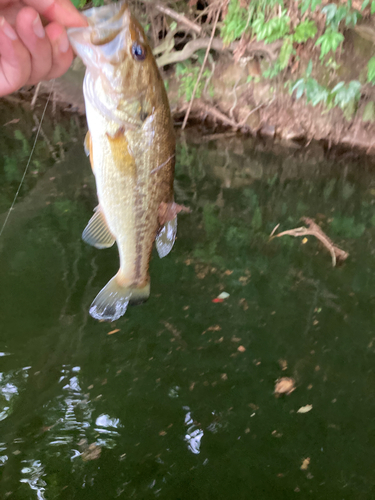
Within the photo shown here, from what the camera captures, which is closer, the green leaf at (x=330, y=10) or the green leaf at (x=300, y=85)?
the green leaf at (x=330, y=10)

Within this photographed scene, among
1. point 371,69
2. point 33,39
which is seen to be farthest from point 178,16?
point 33,39

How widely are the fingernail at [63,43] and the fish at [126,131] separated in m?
0.13

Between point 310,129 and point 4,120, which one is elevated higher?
point 310,129

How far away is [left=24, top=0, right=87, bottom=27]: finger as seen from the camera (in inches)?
41.8

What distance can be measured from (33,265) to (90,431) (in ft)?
4.80

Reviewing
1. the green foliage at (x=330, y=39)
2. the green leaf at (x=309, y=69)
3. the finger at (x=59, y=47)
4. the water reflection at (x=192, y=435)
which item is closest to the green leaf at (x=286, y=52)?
the green leaf at (x=309, y=69)

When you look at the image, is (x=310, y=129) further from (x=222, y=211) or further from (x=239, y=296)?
(x=239, y=296)

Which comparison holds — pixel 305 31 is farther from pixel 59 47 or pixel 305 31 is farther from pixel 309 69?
pixel 59 47

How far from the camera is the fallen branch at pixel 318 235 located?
9.97 ft

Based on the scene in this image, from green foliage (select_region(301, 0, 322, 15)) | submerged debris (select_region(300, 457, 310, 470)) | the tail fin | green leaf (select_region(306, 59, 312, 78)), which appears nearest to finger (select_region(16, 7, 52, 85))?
the tail fin

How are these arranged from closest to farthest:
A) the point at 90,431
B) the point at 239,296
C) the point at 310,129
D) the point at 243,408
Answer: the point at 90,431 < the point at 243,408 < the point at 239,296 < the point at 310,129

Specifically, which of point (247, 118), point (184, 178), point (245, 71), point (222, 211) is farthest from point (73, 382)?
point (245, 71)

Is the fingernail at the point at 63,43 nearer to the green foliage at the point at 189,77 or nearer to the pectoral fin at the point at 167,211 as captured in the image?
the pectoral fin at the point at 167,211

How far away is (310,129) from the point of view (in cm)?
532
